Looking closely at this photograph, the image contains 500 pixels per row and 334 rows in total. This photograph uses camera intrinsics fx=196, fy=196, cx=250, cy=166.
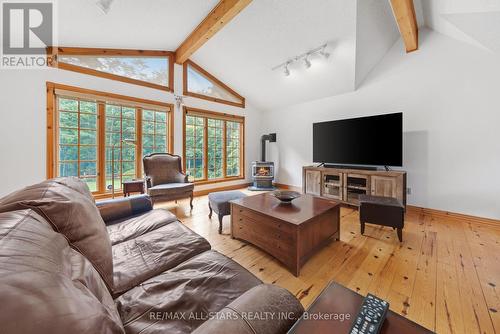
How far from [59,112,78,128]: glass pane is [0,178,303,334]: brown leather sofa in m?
2.85

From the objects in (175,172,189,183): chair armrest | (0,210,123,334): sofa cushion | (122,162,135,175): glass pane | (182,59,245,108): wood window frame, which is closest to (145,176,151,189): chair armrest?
(175,172,189,183): chair armrest

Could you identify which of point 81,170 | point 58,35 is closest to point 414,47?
point 58,35

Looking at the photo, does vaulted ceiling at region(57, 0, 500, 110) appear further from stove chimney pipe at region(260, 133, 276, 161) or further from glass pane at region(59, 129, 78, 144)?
stove chimney pipe at region(260, 133, 276, 161)

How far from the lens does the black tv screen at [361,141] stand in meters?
3.16

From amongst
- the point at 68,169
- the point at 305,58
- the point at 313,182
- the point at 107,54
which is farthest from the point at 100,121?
the point at 313,182

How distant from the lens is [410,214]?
3.19 metres

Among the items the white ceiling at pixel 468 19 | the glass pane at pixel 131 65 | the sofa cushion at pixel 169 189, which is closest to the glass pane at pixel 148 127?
the glass pane at pixel 131 65

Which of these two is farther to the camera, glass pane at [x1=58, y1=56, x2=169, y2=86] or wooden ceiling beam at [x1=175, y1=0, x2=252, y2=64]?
glass pane at [x1=58, y1=56, x2=169, y2=86]

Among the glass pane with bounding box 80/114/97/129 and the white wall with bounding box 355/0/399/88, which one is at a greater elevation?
the white wall with bounding box 355/0/399/88

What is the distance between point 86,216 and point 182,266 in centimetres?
56

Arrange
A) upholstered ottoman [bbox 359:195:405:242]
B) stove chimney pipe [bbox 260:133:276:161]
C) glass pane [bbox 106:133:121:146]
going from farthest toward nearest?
stove chimney pipe [bbox 260:133:276:161] → glass pane [bbox 106:133:121:146] → upholstered ottoman [bbox 359:195:405:242]

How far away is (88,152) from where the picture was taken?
10.9ft

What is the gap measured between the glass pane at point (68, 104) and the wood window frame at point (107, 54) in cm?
48

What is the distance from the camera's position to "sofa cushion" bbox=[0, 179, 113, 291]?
83cm
